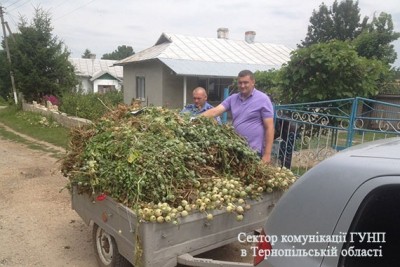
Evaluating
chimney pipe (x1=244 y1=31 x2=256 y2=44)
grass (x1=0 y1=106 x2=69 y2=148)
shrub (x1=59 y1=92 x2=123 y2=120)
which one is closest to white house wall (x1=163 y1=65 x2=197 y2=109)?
shrub (x1=59 y1=92 x2=123 y2=120)

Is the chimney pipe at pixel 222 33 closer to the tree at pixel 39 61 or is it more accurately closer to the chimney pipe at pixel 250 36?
the chimney pipe at pixel 250 36

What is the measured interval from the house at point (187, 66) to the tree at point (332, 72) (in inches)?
354

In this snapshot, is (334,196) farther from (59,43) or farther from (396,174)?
(59,43)

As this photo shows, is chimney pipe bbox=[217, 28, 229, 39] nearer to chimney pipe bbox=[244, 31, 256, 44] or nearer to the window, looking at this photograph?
chimney pipe bbox=[244, 31, 256, 44]

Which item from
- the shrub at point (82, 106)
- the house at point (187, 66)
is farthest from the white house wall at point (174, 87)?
the shrub at point (82, 106)

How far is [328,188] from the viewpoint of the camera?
1518 mm

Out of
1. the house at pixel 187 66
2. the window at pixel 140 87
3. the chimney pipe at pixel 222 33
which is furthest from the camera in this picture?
the chimney pipe at pixel 222 33

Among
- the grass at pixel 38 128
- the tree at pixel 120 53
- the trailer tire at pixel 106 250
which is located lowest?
the grass at pixel 38 128

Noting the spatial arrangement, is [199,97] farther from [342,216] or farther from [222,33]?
[222,33]

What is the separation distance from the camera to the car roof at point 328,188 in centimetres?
144

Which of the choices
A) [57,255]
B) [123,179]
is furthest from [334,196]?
[57,255]

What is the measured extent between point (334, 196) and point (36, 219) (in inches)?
171

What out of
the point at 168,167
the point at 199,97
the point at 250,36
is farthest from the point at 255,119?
the point at 250,36

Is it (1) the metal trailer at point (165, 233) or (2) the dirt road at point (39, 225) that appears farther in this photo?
(2) the dirt road at point (39, 225)
